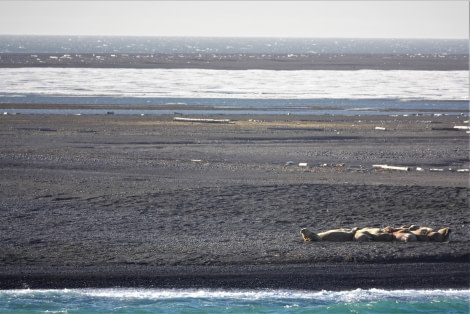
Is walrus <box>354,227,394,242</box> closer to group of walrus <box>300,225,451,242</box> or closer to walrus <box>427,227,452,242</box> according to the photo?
group of walrus <box>300,225,451,242</box>

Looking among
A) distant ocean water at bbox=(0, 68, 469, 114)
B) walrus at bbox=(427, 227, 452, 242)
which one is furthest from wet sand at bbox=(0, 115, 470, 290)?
distant ocean water at bbox=(0, 68, 469, 114)

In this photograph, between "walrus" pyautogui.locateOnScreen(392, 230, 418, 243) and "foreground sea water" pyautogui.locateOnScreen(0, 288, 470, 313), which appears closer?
"foreground sea water" pyautogui.locateOnScreen(0, 288, 470, 313)

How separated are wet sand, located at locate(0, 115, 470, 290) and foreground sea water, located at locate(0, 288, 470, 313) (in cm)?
31

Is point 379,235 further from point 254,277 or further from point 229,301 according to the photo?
point 229,301

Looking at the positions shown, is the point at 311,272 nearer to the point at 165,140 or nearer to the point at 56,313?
the point at 56,313

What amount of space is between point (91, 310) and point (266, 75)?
69.8 meters

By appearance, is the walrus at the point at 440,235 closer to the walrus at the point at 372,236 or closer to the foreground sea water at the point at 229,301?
the walrus at the point at 372,236

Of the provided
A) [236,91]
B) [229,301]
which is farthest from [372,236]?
[236,91]

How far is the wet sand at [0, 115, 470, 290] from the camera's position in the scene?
15.4 m

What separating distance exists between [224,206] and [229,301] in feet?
19.9

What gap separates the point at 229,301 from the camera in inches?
562

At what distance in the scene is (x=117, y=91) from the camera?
57.1 meters

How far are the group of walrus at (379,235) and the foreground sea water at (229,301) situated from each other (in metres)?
2.32

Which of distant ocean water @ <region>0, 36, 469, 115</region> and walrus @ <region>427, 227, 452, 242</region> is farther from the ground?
walrus @ <region>427, 227, 452, 242</region>
